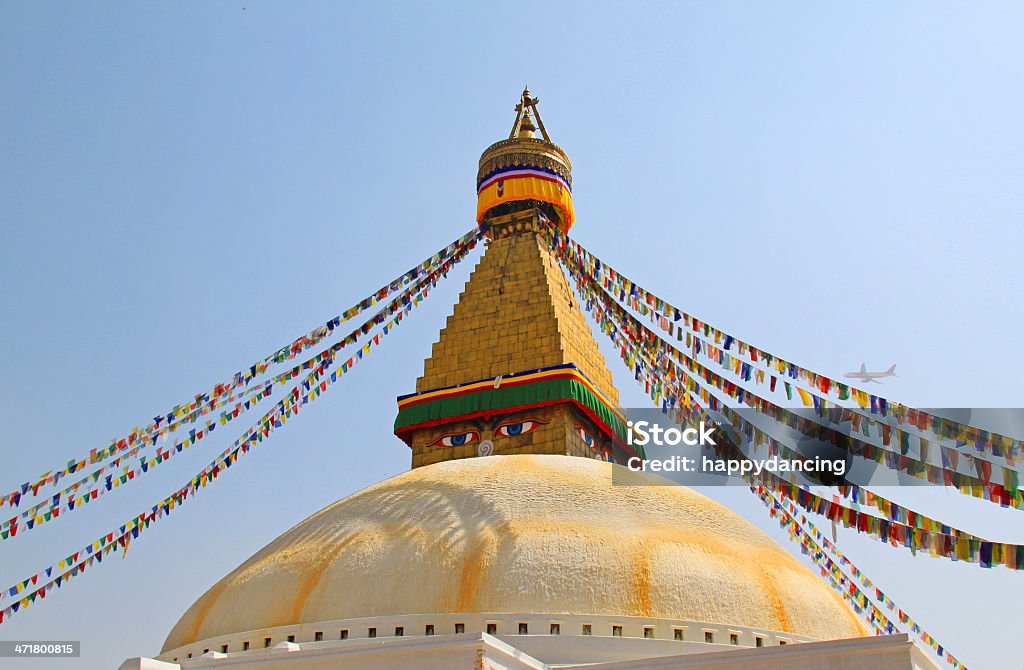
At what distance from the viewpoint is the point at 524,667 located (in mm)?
7891

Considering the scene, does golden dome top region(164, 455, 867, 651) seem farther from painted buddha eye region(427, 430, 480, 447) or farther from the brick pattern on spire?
the brick pattern on spire

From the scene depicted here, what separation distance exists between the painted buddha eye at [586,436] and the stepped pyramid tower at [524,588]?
289 cm

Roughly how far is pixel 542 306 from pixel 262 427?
4.43 m

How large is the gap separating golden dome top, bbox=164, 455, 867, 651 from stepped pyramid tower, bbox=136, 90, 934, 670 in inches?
0.7

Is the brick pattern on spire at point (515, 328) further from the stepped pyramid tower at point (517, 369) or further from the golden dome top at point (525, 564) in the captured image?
the golden dome top at point (525, 564)

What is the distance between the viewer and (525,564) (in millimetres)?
8820

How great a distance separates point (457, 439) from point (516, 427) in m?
0.95

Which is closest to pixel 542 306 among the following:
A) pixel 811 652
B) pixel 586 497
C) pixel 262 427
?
pixel 262 427

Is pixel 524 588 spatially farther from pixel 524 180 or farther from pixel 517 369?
pixel 524 180

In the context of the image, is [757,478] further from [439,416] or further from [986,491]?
[439,416]

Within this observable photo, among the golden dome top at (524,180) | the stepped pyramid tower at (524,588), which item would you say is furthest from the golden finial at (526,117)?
the stepped pyramid tower at (524,588)

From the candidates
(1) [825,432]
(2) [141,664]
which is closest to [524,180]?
(1) [825,432]

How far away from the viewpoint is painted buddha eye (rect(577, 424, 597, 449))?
562 inches

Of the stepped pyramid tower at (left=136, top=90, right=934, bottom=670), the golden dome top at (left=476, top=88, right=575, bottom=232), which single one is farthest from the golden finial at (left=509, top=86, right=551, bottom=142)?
the stepped pyramid tower at (left=136, top=90, right=934, bottom=670)
